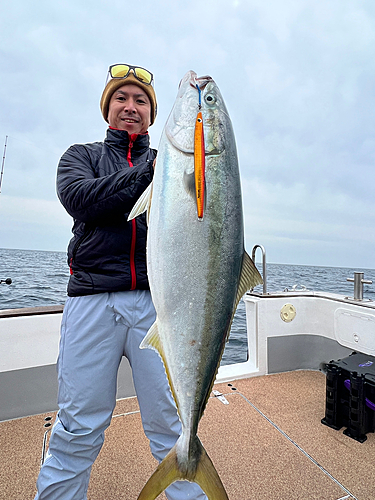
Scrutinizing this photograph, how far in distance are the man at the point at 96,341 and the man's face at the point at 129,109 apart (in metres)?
0.24

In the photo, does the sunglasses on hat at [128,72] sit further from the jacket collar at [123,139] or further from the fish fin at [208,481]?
the fish fin at [208,481]

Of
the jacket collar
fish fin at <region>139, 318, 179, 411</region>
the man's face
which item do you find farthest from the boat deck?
the man's face

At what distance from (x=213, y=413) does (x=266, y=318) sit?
1357mm

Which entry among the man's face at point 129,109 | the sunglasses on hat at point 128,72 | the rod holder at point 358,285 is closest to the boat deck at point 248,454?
the rod holder at point 358,285

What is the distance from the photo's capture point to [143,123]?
1.95 metres

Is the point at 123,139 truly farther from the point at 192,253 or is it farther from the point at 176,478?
the point at 176,478

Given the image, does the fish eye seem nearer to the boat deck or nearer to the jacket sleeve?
the jacket sleeve

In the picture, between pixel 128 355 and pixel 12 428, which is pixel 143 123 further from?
pixel 12 428

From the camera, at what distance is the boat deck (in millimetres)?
2211

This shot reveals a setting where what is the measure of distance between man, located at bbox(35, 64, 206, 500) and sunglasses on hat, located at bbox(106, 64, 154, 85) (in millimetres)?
461

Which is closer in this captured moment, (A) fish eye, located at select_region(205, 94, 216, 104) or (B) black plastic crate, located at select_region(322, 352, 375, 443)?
(A) fish eye, located at select_region(205, 94, 216, 104)

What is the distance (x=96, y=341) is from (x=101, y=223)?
0.58 m

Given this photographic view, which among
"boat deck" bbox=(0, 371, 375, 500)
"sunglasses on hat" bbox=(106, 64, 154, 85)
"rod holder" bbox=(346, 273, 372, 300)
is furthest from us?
"rod holder" bbox=(346, 273, 372, 300)

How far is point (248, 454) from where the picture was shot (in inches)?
102
